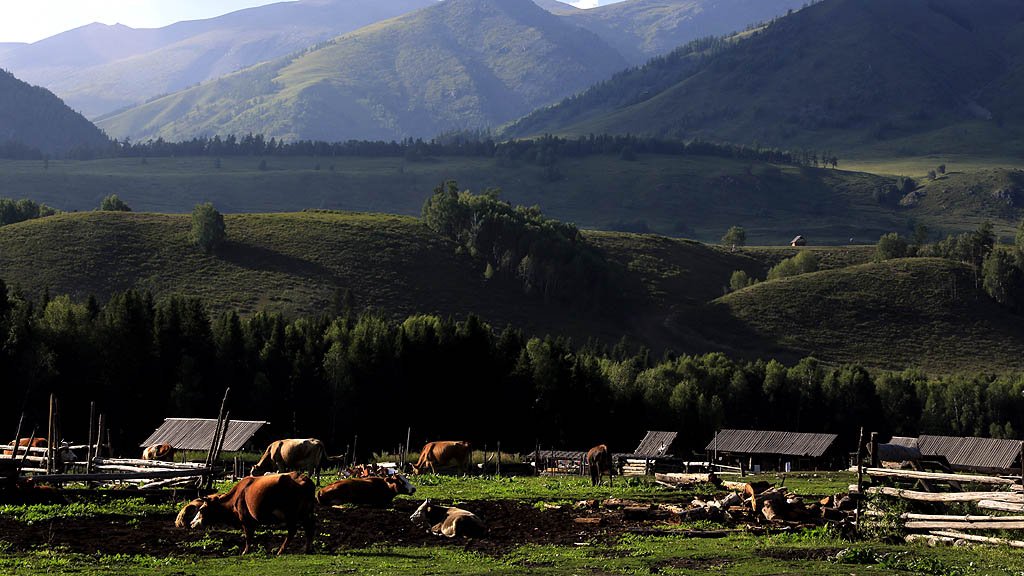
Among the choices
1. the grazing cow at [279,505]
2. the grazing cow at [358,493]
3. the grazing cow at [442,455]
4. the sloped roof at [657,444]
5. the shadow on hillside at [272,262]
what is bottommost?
the sloped roof at [657,444]

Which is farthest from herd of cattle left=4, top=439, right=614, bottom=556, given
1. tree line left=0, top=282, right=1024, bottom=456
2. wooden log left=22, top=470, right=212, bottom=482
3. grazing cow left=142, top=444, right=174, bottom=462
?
tree line left=0, top=282, right=1024, bottom=456

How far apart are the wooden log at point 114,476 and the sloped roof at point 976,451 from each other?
5897 centimetres

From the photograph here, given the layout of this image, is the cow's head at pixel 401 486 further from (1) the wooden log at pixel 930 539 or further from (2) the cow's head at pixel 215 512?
(1) the wooden log at pixel 930 539

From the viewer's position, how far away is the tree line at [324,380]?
3095 inches

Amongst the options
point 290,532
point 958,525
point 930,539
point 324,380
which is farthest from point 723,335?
point 290,532

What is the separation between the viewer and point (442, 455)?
4544 centimetres

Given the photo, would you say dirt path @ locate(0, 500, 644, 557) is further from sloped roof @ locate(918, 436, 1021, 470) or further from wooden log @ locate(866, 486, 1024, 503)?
sloped roof @ locate(918, 436, 1021, 470)

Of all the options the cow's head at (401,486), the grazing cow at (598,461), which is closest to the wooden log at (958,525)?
the cow's head at (401,486)

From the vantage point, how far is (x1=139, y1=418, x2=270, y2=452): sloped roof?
166 feet

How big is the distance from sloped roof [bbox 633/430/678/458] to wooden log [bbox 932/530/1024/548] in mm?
45830

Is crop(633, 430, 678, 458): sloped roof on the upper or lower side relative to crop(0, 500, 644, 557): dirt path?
lower

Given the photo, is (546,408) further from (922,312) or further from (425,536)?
(922,312)

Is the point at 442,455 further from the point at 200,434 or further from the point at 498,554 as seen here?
the point at 498,554

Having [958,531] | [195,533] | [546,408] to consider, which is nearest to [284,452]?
[195,533]
